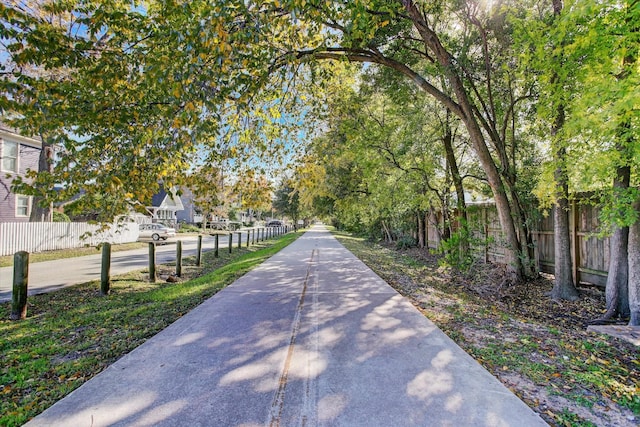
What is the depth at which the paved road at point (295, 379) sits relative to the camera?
2.57m

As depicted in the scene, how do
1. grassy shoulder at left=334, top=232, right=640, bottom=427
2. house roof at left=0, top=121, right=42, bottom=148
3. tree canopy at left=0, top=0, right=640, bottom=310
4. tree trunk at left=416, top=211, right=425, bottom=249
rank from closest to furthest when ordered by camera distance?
grassy shoulder at left=334, top=232, right=640, bottom=427 → tree canopy at left=0, top=0, right=640, bottom=310 → house roof at left=0, top=121, right=42, bottom=148 → tree trunk at left=416, top=211, right=425, bottom=249

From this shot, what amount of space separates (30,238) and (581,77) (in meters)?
19.6

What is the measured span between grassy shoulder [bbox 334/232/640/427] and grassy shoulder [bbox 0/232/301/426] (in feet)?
13.7

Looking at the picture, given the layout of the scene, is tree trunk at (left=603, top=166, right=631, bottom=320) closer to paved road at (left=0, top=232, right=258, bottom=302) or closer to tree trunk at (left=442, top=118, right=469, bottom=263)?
tree trunk at (left=442, top=118, right=469, bottom=263)

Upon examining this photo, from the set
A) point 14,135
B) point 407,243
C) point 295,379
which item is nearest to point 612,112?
point 295,379

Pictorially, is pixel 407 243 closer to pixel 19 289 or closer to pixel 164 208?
pixel 19 289

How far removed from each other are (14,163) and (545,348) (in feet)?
75.9

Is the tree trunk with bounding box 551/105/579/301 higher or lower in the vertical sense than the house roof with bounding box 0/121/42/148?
lower

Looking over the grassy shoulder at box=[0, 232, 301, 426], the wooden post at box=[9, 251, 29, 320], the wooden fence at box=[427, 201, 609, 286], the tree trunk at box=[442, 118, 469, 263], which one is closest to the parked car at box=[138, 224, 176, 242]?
the grassy shoulder at box=[0, 232, 301, 426]

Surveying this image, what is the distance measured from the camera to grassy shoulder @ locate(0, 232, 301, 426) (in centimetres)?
305

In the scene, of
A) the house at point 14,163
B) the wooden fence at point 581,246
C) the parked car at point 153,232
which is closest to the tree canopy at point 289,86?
the wooden fence at point 581,246

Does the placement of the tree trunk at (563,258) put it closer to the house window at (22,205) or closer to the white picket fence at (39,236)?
the white picket fence at (39,236)

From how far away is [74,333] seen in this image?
15.0 ft

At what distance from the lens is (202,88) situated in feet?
12.2
